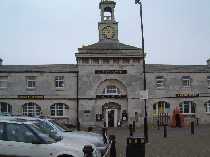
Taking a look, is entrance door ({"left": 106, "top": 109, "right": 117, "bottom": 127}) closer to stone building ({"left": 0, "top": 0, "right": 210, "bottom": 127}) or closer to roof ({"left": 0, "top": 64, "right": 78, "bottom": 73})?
stone building ({"left": 0, "top": 0, "right": 210, "bottom": 127})

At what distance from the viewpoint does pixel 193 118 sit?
5550 cm

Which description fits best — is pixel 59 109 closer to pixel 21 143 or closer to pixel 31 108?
pixel 31 108

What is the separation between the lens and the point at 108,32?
58031 mm

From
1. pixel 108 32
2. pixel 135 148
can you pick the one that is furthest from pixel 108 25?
pixel 135 148

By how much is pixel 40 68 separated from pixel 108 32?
29.8ft

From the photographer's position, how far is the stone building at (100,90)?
54.4 meters

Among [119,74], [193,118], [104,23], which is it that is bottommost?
[193,118]

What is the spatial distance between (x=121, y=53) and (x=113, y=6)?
6.12m

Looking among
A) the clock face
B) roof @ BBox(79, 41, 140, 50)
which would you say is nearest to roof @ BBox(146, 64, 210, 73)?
roof @ BBox(79, 41, 140, 50)

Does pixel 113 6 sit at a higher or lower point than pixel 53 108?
higher

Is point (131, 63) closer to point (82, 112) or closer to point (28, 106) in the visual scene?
point (82, 112)

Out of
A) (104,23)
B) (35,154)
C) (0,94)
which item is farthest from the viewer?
(104,23)

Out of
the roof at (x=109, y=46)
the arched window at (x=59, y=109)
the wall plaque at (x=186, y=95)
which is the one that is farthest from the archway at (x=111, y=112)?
the wall plaque at (x=186, y=95)

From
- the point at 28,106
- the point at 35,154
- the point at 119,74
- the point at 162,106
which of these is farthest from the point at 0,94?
the point at 35,154
